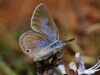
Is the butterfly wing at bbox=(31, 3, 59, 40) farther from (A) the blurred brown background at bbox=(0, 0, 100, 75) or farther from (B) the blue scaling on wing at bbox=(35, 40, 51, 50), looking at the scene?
(A) the blurred brown background at bbox=(0, 0, 100, 75)

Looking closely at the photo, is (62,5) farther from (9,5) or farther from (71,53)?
(71,53)

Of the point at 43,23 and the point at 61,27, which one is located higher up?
the point at 43,23

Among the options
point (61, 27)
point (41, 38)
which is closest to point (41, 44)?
point (41, 38)

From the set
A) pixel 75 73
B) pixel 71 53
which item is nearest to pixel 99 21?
pixel 71 53

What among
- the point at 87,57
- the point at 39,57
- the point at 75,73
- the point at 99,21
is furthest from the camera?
the point at 99,21

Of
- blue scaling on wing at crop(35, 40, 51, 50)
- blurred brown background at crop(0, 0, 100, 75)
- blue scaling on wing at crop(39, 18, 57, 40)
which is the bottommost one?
blurred brown background at crop(0, 0, 100, 75)

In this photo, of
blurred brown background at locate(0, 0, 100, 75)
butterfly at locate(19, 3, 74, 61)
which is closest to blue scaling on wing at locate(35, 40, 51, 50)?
butterfly at locate(19, 3, 74, 61)

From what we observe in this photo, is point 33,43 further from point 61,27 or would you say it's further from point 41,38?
point 61,27
